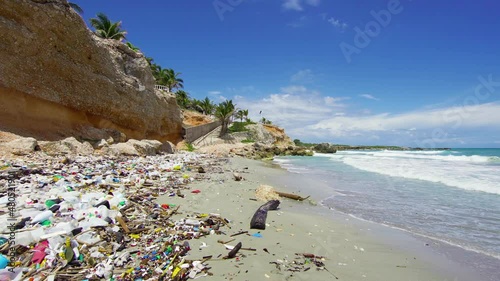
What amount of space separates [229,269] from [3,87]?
12493 millimetres

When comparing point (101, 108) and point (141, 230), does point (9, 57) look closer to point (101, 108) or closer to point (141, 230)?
point (101, 108)

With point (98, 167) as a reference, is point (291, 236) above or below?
below

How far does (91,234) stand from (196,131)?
90.3 ft

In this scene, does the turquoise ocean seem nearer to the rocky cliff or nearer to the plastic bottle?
the plastic bottle

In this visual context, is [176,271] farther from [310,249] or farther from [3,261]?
[310,249]

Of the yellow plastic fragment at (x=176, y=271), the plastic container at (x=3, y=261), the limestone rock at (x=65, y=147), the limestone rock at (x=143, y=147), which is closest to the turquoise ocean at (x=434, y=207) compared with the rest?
the yellow plastic fragment at (x=176, y=271)

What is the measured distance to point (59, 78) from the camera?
12.2 m

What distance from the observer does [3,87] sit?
1010 centimetres

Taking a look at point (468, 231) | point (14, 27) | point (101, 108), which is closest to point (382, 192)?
point (468, 231)

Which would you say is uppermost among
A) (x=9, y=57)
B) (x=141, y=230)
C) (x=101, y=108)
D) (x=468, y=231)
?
(x=9, y=57)

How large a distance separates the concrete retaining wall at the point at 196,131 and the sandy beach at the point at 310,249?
20.9m

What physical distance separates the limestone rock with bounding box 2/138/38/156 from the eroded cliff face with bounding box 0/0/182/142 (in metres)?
1.89

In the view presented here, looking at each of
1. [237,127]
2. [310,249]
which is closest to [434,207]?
[310,249]

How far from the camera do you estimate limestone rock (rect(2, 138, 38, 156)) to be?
333 inches
